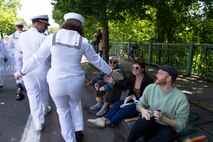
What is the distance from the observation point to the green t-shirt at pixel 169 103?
2797 mm

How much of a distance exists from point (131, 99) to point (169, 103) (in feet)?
4.55

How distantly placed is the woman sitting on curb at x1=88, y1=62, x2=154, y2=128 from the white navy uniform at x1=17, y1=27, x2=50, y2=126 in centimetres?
99

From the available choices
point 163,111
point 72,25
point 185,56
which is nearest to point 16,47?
point 72,25

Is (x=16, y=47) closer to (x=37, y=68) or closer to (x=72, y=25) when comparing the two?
(x=37, y=68)

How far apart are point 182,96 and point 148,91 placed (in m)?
0.47

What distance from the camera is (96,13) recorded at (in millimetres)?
8086

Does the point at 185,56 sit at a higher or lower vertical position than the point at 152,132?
higher

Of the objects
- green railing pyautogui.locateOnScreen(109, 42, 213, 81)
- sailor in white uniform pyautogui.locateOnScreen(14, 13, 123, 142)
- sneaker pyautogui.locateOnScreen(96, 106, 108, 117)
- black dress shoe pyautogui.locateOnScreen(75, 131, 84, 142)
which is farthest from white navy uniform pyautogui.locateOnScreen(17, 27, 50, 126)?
green railing pyautogui.locateOnScreen(109, 42, 213, 81)

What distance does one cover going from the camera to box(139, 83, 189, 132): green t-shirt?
9.18 feet

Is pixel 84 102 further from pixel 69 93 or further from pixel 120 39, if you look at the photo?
pixel 120 39

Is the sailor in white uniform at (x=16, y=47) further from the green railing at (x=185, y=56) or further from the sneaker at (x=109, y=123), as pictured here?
the green railing at (x=185, y=56)

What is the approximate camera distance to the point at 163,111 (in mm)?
2936

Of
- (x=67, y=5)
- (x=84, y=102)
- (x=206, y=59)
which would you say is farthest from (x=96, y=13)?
(x=206, y=59)

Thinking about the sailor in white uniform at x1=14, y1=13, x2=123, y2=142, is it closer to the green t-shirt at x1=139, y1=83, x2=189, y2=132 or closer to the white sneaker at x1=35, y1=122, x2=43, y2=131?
the green t-shirt at x1=139, y1=83, x2=189, y2=132
